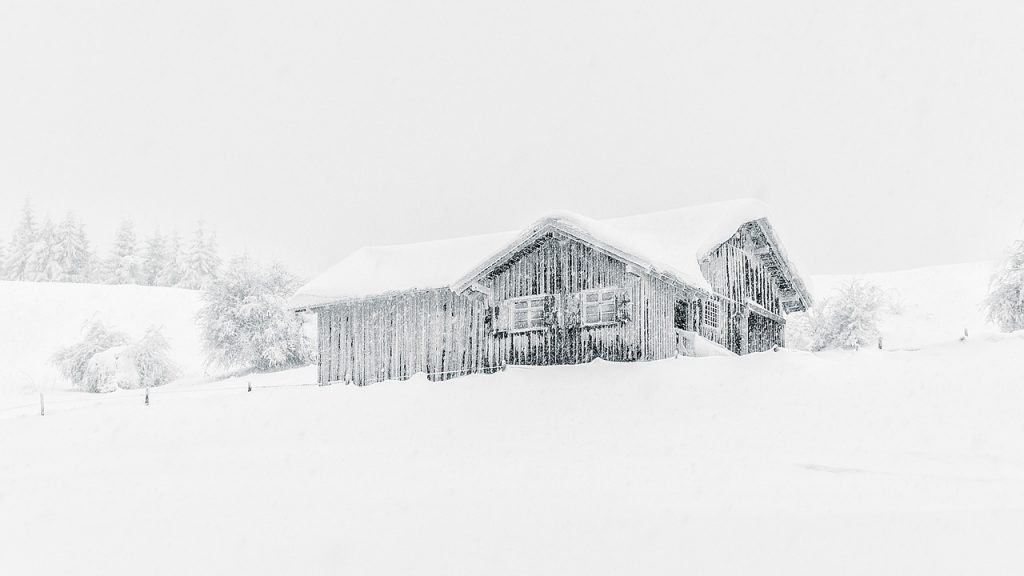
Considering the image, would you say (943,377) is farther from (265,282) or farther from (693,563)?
(265,282)

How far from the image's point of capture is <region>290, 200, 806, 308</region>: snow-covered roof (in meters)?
19.5

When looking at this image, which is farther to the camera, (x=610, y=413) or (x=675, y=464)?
(x=610, y=413)

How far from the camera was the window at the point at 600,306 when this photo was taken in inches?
797

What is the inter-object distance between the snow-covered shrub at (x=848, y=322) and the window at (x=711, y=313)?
19.8 metres

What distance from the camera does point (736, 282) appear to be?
922 inches

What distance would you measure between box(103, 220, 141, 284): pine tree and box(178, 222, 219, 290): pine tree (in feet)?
15.8

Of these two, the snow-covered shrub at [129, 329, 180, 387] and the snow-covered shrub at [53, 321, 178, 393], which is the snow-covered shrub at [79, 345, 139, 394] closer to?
the snow-covered shrub at [53, 321, 178, 393]

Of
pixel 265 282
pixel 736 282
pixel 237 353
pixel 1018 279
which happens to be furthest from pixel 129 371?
pixel 1018 279

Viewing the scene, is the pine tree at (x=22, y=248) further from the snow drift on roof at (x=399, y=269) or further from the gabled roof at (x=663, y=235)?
the gabled roof at (x=663, y=235)

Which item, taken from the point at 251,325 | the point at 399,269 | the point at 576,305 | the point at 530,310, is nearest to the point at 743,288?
the point at 576,305

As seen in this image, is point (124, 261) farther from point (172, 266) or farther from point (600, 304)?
point (600, 304)

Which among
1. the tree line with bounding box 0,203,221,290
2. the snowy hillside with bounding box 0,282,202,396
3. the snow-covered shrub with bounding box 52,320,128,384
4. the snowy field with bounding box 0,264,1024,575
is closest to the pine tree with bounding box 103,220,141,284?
the tree line with bounding box 0,203,221,290

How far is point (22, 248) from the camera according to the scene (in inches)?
3063

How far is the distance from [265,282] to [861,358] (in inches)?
1406
